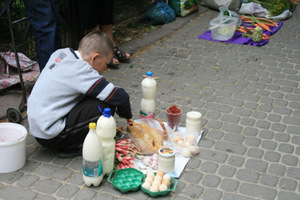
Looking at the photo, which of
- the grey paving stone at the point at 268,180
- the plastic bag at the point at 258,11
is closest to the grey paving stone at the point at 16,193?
the grey paving stone at the point at 268,180

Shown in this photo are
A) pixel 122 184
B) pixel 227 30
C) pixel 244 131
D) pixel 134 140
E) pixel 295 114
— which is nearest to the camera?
pixel 122 184

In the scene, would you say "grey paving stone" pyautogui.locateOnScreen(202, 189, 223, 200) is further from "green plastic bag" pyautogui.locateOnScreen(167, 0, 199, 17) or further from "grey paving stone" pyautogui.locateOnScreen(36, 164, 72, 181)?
"green plastic bag" pyautogui.locateOnScreen(167, 0, 199, 17)

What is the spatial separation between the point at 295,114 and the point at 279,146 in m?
0.76

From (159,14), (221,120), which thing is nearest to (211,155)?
(221,120)

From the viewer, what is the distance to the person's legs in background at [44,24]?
443cm

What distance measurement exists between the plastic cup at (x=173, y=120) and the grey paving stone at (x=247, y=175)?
2.64 ft

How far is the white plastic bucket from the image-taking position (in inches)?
135

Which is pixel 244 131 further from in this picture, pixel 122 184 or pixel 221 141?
pixel 122 184

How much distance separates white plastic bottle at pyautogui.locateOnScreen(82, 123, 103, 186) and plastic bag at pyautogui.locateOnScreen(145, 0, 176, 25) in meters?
4.68

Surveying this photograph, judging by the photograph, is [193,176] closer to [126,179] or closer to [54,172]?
[126,179]

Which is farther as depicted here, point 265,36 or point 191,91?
point 265,36

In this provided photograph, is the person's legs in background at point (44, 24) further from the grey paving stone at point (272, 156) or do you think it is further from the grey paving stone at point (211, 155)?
the grey paving stone at point (272, 156)

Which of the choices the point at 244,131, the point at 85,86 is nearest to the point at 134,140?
the point at 85,86

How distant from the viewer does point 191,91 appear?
5.11 m
